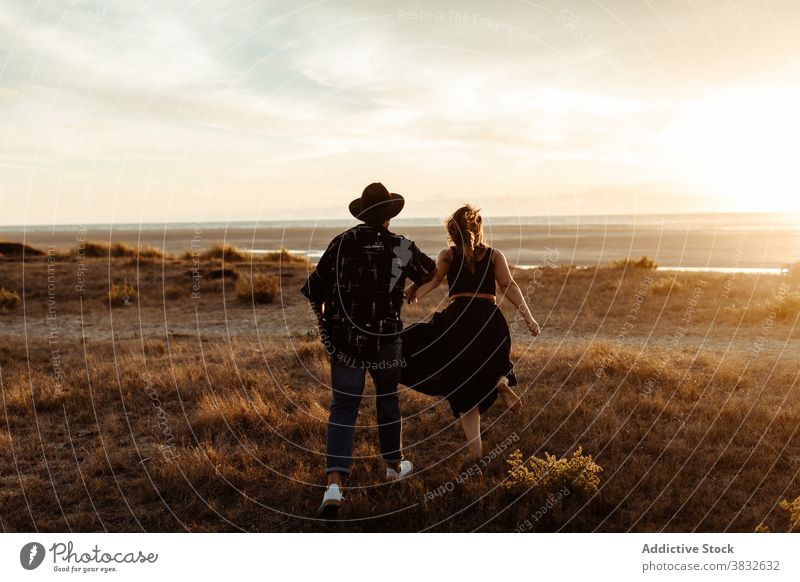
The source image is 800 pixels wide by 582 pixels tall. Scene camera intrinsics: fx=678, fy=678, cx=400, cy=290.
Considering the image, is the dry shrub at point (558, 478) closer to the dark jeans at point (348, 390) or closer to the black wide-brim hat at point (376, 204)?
the dark jeans at point (348, 390)

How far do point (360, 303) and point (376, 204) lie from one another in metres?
0.89

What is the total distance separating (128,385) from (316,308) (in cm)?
518

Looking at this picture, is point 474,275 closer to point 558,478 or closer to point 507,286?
point 507,286

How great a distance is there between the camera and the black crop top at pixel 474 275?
6.68m

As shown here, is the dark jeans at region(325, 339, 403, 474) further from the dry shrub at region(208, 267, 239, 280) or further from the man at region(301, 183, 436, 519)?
the dry shrub at region(208, 267, 239, 280)

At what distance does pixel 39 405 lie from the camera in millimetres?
9117

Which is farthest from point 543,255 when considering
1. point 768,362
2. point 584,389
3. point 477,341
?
point 477,341

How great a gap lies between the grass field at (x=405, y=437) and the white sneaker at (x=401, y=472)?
0.14 meters

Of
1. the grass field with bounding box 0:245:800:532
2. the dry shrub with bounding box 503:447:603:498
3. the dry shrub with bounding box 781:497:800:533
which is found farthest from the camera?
the dry shrub with bounding box 503:447:603:498

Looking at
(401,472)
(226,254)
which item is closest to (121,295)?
(226,254)

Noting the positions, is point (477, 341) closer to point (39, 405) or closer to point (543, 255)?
point (39, 405)

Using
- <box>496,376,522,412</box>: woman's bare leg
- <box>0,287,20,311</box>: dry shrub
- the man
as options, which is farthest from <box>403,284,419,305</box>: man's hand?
<box>0,287,20,311</box>: dry shrub

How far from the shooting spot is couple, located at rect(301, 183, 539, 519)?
5945mm
